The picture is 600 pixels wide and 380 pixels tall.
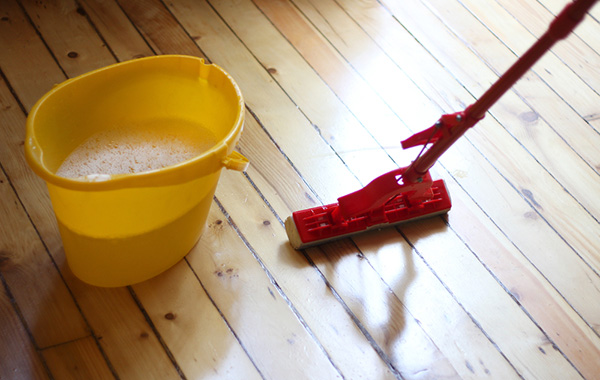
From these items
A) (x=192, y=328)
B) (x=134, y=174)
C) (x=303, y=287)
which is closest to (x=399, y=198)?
(x=303, y=287)

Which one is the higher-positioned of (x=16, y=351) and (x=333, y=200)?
(x=333, y=200)

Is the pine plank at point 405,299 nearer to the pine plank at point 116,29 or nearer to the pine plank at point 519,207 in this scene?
the pine plank at point 519,207

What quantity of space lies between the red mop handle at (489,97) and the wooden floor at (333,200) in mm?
274

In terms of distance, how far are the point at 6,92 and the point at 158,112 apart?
0.44m

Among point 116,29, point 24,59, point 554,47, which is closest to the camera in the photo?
point 24,59

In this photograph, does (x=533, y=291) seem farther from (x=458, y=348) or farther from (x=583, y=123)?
(x=583, y=123)

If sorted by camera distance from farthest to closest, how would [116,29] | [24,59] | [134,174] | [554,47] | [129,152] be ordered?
[554,47], [116,29], [24,59], [129,152], [134,174]

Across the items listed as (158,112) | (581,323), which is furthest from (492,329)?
(158,112)

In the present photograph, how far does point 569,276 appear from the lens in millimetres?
1403

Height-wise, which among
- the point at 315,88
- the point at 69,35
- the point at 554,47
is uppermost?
the point at 554,47

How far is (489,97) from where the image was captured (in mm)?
1069

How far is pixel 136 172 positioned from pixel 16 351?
0.38 metres

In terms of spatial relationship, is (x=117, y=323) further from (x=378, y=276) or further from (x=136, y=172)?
(x=378, y=276)

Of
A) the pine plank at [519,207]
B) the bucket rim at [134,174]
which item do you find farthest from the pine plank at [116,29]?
the pine plank at [519,207]
